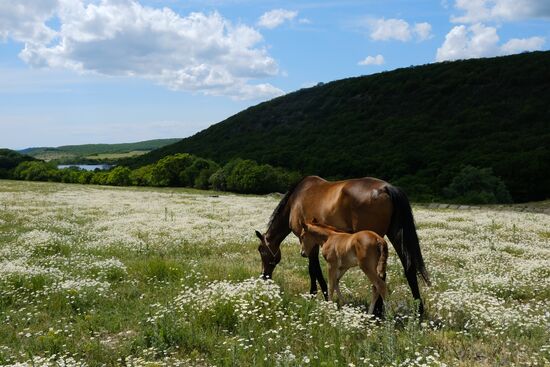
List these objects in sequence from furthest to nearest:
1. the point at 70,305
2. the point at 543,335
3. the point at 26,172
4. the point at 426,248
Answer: the point at 26,172
the point at 426,248
the point at 70,305
the point at 543,335

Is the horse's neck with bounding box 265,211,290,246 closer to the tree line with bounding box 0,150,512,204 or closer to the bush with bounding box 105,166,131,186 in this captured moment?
the tree line with bounding box 0,150,512,204

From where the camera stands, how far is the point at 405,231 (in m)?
9.41

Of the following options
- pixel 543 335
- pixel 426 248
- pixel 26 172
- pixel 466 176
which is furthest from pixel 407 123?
pixel 543 335

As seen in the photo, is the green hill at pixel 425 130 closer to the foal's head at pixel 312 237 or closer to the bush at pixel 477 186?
the bush at pixel 477 186

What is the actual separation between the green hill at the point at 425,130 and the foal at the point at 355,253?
7426cm

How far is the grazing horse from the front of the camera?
9344 mm

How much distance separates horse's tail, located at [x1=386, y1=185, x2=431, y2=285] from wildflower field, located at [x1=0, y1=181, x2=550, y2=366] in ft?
2.80

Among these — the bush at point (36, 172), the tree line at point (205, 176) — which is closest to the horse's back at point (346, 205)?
the tree line at point (205, 176)

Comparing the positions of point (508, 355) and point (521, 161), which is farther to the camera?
point (521, 161)

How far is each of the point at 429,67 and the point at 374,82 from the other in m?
21.8

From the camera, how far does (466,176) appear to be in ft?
255

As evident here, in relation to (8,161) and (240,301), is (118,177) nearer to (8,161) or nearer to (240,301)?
(8,161)

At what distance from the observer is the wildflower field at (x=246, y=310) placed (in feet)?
21.7

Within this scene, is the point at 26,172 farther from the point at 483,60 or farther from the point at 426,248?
the point at 483,60
